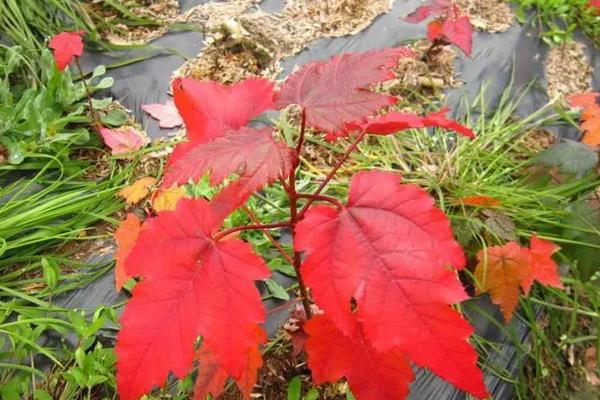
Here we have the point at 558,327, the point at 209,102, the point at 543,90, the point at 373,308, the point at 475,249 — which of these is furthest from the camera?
the point at 543,90

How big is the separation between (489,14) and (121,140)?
66.9 inches

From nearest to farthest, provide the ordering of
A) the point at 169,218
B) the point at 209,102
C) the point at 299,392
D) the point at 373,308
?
the point at 373,308 < the point at 169,218 < the point at 209,102 < the point at 299,392

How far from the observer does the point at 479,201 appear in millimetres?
1389

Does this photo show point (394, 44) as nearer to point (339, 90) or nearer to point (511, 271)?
point (511, 271)

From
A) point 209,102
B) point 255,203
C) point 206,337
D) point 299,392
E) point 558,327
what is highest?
point 209,102

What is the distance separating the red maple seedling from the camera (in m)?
0.59

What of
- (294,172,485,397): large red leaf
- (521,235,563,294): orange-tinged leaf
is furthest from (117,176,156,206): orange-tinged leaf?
(521,235,563,294): orange-tinged leaf

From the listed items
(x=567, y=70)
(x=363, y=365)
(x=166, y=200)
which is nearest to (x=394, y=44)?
(x=567, y=70)

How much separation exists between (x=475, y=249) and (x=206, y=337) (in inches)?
39.0

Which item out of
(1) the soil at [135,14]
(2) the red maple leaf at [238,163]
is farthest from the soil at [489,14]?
(2) the red maple leaf at [238,163]

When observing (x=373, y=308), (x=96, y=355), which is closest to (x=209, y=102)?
(x=373, y=308)

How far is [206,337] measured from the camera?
24.3 inches

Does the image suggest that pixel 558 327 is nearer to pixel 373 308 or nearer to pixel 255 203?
pixel 255 203

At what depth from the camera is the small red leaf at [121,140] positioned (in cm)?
163
